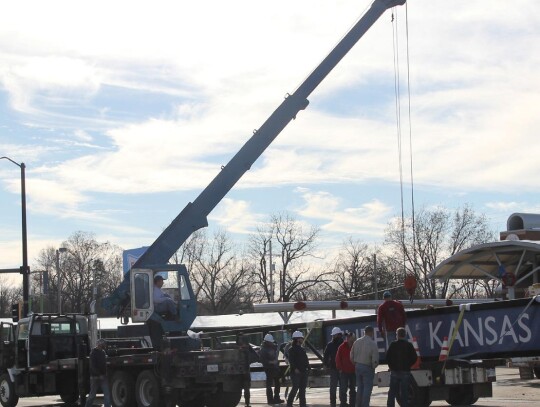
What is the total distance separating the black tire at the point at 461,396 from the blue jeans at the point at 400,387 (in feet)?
10.0

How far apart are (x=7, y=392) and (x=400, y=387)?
12341 millimetres

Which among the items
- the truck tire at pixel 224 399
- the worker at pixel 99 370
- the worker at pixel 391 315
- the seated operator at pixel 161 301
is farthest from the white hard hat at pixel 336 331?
the worker at pixel 99 370

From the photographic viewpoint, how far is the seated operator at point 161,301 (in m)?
21.2

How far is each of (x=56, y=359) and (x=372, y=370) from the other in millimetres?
10715

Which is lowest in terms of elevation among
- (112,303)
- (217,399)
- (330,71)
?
(217,399)

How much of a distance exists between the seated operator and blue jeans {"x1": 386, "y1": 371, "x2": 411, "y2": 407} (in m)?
6.57

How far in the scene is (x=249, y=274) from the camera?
94.9 m

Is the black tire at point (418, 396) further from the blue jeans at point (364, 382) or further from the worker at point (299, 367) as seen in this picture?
the worker at point (299, 367)

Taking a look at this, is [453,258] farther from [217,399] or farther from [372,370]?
[372,370]

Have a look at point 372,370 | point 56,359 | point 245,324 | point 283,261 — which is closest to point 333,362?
point 372,370

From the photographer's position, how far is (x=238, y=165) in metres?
24.0

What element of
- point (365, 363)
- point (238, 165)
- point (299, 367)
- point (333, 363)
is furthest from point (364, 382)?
point (238, 165)

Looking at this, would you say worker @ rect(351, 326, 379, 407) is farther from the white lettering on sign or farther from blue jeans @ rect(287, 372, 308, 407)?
blue jeans @ rect(287, 372, 308, 407)

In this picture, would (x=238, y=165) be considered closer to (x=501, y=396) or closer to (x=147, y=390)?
(x=147, y=390)
